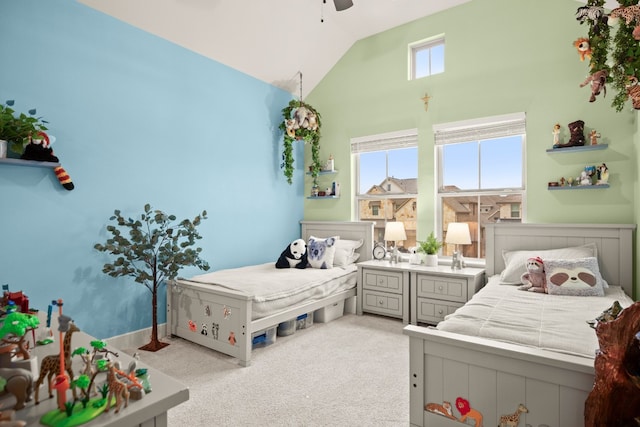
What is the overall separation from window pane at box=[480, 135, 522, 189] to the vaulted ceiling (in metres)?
1.59

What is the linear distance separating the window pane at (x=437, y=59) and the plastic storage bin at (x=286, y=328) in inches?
125

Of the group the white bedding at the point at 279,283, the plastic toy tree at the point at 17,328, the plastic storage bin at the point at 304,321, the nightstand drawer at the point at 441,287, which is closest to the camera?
the plastic toy tree at the point at 17,328

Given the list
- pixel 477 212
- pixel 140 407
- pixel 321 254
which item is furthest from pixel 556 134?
pixel 140 407

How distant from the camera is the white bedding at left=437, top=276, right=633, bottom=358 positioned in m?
1.64

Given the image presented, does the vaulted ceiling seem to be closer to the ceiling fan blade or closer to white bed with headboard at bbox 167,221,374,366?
the ceiling fan blade

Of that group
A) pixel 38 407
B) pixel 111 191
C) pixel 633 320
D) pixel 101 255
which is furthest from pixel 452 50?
pixel 38 407

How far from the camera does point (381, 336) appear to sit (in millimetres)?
3230

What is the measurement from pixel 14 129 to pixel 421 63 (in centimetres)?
392

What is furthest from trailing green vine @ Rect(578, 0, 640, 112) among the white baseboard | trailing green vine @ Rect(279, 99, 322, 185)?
the white baseboard

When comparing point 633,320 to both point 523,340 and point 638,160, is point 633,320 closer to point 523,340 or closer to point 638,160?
point 523,340

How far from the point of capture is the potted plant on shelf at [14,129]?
2.31 m

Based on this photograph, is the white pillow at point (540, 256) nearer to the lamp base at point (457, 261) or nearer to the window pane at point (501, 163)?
the lamp base at point (457, 261)

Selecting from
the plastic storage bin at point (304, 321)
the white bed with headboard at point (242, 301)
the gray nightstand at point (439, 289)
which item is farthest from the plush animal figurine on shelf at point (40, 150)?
the gray nightstand at point (439, 289)

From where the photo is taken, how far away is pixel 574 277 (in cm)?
255
